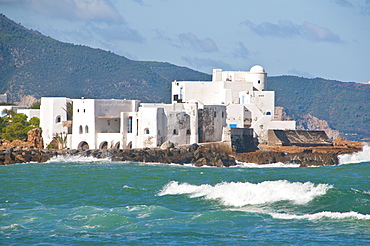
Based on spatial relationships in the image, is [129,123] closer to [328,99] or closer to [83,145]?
[83,145]

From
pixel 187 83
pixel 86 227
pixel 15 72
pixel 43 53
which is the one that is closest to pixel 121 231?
pixel 86 227

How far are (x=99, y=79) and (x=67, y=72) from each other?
19.4 feet

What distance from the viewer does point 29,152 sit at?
4366 centimetres

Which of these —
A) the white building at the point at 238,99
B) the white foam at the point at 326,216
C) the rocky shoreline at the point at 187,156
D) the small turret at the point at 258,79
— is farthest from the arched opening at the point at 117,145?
the white foam at the point at 326,216

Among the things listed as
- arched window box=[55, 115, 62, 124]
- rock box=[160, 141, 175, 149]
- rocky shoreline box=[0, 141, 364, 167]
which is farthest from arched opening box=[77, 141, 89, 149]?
rock box=[160, 141, 175, 149]

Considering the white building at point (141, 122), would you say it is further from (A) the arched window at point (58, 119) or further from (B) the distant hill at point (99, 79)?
(B) the distant hill at point (99, 79)

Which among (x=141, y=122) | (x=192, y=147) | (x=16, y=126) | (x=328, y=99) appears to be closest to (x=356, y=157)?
(x=192, y=147)

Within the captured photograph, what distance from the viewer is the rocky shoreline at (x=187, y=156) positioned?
4322cm

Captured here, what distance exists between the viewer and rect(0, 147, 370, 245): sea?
1983 centimetres

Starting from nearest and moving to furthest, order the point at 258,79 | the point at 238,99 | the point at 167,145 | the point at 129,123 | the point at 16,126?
the point at 167,145, the point at 129,123, the point at 16,126, the point at 238,99, the point at 258,79

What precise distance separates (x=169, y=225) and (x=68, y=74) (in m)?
105

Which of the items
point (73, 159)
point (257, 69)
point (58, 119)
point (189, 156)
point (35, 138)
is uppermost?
point (257, 69)

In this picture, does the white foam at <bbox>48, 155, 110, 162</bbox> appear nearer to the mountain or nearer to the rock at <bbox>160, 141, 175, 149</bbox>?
the rock at <bbox>160, 141, 175, 149</bbox>

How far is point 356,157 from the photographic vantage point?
4716 centimetres
